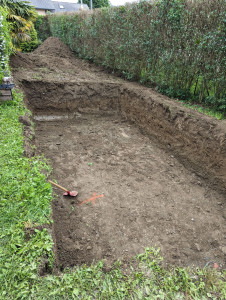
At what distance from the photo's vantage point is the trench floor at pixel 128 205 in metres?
3.13

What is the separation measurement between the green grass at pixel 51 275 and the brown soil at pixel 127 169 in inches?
18.3

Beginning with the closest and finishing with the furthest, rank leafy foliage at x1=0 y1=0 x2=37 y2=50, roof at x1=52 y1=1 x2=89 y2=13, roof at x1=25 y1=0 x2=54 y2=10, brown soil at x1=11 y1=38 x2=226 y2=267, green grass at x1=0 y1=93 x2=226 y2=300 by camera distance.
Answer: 1. green grass at x1=0 y1=93 x2=226 y2=300
2. brown soil at x1=11 y1=38 x2=226 y2=267
3. leafy foliage at x1=0 y1=0 x2=37 y2=50
4. roof at x1=25 y1=0 x2=54 y2=10
5. roof at x1=52 y1=1 x2=89 y2=13

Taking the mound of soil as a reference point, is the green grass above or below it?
below

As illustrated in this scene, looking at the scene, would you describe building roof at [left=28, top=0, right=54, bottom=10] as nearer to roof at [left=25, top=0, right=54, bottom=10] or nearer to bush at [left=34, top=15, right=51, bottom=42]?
roof at [left=25, top=0, right=54, bottom=10]

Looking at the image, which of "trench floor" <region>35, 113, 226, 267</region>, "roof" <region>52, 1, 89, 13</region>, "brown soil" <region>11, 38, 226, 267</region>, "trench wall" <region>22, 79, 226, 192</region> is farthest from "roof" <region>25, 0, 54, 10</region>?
"trench floor" <region>35, 113, 226, 267</region>

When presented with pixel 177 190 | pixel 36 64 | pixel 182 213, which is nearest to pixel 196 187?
pixel 177 190

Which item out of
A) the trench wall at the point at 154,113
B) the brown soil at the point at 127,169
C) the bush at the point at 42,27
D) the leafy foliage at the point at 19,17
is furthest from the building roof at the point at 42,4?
the trench wall at the point at 154,113

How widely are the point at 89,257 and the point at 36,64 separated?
9.60 meters

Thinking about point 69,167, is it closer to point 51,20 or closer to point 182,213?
point 182,213

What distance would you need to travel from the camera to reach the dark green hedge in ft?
17.7

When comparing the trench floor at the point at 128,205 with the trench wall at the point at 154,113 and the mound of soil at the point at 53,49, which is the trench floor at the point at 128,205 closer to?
the trench wall at the point at 154,113

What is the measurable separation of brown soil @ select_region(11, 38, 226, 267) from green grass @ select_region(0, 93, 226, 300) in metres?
0.46

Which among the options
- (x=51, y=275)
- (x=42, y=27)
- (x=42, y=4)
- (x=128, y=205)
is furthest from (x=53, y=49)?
(x=42, y=4)

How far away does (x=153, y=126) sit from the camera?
6344 mm
